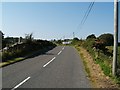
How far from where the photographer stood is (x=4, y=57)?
82.5 ft

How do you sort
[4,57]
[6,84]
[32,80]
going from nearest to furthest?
[6,84], [32,80], [4,57]

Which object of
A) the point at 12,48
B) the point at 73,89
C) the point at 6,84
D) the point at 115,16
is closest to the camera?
the point at 73,89

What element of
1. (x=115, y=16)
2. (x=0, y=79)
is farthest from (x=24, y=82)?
(x=115, y=16)

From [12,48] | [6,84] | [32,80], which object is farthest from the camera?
[12,48]

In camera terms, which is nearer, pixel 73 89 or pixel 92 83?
pixel 73 89

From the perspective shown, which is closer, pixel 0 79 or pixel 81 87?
pixel 81 87

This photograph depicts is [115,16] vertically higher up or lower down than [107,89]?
higher up

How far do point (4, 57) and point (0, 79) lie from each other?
11.2 metres

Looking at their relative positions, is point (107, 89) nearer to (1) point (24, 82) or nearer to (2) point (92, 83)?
(2) point (92, 83)

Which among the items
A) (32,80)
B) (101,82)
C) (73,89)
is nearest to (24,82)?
(32,80)

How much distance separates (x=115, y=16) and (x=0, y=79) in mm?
6843

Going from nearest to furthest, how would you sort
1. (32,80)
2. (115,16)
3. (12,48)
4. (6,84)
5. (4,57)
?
(6,84)
(32,80)
(115,16)
(4,57)
(12,48)

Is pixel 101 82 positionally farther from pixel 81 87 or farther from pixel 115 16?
pixel 115 16

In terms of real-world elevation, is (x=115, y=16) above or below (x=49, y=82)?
above
